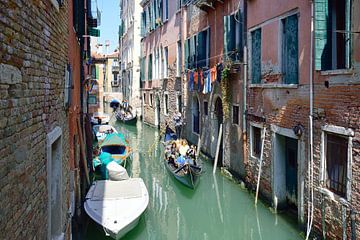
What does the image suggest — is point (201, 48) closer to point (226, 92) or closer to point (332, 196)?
point (226, 92)

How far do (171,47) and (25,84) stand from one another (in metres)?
15.5

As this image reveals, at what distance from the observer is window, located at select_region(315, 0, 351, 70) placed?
5871 millimetres

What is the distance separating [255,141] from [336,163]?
3.33m

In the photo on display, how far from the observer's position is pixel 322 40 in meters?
6.05

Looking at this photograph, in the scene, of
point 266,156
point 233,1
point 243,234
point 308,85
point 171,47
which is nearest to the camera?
point 308,85

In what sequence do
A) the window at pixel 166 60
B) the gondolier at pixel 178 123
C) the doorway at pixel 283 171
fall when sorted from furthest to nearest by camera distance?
the window at pixel 166 60 < the gondolier at pixel 178 123 < the doorway at pixel 283 171

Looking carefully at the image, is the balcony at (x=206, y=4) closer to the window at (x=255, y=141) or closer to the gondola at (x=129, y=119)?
the window at (x=255, y=141)

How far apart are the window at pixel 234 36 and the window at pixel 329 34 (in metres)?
3.70

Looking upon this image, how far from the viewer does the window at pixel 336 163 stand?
5.65m

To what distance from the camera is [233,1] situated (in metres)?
10.5

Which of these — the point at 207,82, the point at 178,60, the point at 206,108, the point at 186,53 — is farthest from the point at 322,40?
the point at 178,60

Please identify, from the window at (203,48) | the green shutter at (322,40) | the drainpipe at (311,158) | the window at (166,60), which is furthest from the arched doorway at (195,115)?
the green shutter at (322,40)

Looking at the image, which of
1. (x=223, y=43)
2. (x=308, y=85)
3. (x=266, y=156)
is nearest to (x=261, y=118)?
(x=266, y=156)

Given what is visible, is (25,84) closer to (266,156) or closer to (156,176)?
(266,156)
